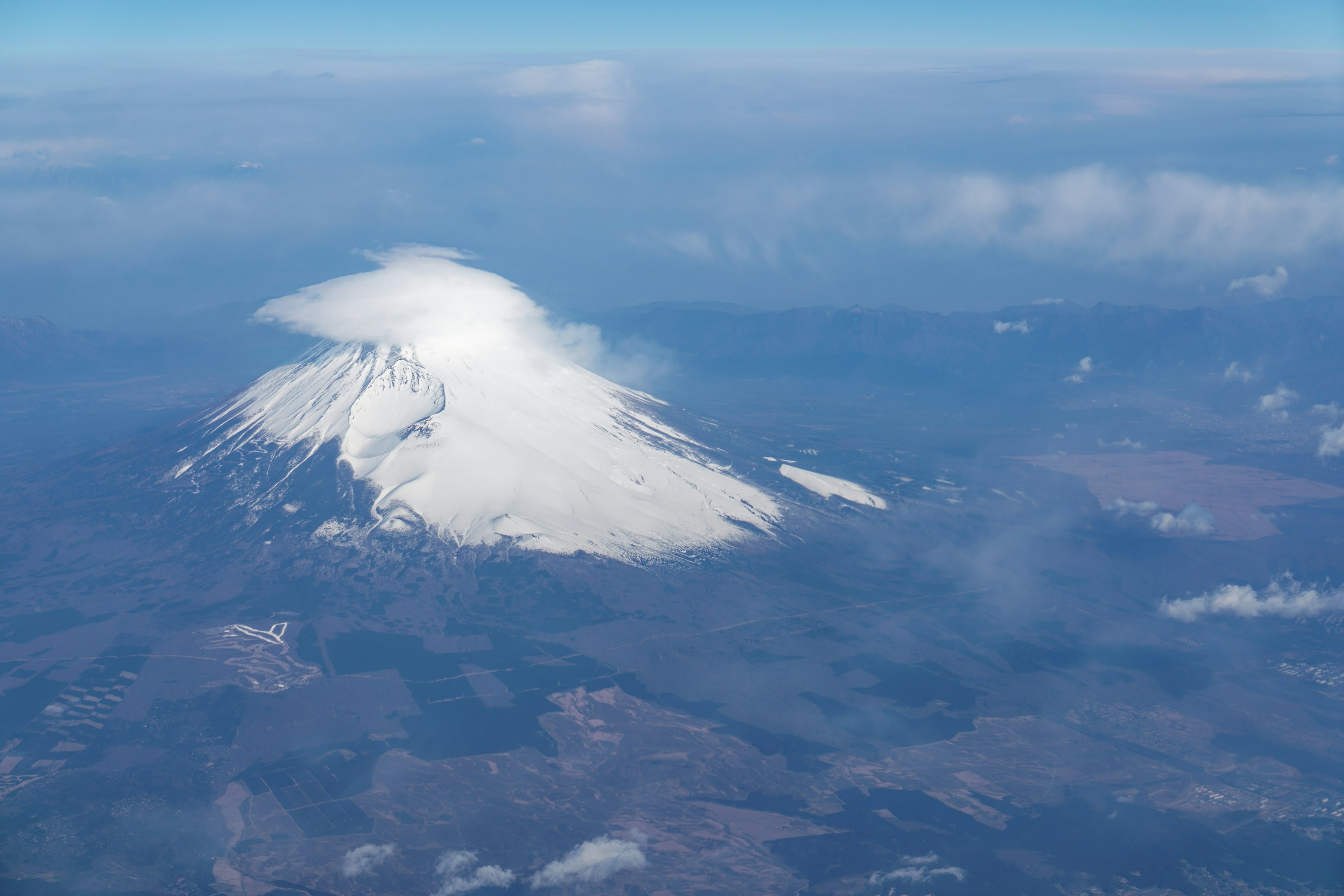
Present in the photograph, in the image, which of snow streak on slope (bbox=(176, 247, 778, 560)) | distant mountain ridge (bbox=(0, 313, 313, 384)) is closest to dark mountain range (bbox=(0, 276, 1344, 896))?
snow streak on slope (bbox=(176, 247, 778, 560))

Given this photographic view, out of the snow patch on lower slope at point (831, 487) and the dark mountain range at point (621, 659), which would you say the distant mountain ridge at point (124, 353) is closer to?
the dark mountain range at point (621, 659)

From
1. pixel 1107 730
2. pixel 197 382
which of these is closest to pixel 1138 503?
pixel 1107 730

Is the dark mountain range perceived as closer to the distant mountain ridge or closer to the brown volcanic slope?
the brown volcanic slope

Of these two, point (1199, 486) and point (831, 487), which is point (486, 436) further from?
point (1199, 486)

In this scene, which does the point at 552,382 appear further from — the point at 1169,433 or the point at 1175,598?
the point at 1169,433

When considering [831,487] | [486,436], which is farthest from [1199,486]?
[486,436]
